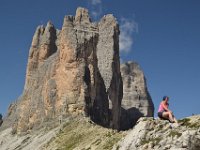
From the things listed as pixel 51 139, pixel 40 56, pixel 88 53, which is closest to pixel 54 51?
pixel 40 56

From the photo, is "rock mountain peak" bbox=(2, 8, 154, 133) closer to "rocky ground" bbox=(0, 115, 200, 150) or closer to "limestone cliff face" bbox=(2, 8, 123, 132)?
"limestone cliff face" bbox=(2, 8, 123, 132)

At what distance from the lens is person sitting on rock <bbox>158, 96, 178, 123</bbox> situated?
1312 inches

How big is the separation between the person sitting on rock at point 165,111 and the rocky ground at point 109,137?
1361 mm

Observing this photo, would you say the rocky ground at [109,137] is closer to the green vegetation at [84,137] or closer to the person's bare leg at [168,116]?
the green vegetation at [84,137]

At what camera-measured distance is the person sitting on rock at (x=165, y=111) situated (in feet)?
109

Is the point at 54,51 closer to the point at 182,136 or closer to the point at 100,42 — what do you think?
the point at 100,42

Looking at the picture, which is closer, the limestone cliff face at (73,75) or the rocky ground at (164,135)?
the rocky ground at (164,135)

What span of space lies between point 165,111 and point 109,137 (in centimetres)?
3714

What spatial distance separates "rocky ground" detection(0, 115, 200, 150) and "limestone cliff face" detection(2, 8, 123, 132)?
6.58 metres

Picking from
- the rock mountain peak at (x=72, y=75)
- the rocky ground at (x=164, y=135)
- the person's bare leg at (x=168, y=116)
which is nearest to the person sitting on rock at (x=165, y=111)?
the person's bare leg at (x=168, y=116)

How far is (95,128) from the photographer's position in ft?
277

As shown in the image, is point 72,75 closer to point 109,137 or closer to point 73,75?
point 73,75

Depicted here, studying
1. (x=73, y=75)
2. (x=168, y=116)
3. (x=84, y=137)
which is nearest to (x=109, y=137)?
(x=84, y=137)

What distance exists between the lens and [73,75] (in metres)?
110
